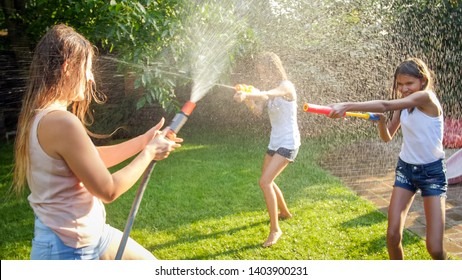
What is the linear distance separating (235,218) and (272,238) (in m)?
0.61

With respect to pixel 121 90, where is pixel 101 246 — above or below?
above

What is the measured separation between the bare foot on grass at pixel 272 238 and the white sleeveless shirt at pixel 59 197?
1.88 meters

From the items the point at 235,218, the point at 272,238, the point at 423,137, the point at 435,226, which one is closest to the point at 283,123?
the point at 272,238

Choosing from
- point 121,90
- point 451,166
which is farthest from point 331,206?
point 121,90

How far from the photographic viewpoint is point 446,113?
7059 millimetres

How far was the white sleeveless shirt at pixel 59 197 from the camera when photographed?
162cm

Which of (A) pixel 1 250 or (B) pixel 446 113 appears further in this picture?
(B) pixel 446 113

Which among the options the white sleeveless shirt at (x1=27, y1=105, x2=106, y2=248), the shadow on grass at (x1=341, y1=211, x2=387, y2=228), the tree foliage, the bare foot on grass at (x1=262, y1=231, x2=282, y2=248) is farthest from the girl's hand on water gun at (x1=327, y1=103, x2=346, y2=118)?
the tree foliage

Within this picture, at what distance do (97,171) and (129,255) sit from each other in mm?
539

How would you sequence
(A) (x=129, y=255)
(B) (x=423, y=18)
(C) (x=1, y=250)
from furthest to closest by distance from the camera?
(B) (x=423, y=18), (C) (x=1, y=250), (A) (x=129, y=255)

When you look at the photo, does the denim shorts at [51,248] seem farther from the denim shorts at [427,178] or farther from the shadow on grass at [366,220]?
the shadow on grass at [366,220]

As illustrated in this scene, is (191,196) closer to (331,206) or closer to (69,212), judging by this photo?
(331,206)

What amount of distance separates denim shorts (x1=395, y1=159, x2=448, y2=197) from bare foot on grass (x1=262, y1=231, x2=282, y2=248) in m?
1.15
